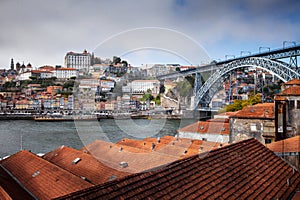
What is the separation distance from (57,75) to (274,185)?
209 feet

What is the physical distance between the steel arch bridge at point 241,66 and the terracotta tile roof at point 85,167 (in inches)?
644

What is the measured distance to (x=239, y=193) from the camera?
2.59 m

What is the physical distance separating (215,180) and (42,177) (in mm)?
4310

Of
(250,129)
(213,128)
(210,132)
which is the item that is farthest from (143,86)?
(213,128)

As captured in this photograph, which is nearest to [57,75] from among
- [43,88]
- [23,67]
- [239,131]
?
[43,88]

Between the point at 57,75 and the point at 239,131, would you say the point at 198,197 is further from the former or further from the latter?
the point at 57,75

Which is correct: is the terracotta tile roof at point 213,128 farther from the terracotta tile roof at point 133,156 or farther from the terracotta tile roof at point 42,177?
the terracotta tile roof at point 42,177

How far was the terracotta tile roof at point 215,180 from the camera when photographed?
2100 millimetres

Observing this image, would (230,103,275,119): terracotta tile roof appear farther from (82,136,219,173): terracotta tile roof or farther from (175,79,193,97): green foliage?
(175,79,193,97): green foliage

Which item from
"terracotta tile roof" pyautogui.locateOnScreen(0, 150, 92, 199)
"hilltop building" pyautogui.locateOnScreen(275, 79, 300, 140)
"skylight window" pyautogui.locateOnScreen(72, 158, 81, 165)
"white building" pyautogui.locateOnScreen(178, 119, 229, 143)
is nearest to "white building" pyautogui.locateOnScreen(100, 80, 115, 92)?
"terracotta tile roof" pyautogui.locateOnScreen(0, 150, 92, 199)

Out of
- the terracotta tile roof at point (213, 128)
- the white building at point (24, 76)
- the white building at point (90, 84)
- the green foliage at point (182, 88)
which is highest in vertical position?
the white building at point (24, 76)

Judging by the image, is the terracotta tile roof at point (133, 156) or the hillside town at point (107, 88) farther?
the terracotta tile roof at point (133, 156)

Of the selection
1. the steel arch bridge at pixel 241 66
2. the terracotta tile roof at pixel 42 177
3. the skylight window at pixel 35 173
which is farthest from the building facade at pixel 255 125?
the steel arch bridge at pixel 241 66

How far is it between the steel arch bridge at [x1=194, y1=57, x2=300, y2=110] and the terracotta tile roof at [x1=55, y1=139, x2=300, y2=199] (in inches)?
667
